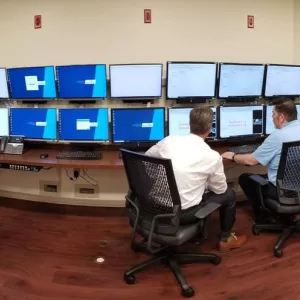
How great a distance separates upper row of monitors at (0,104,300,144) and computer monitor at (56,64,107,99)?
155 mm

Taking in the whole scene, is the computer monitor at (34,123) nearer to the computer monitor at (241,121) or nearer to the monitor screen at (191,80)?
the monitor screen at (191,80)

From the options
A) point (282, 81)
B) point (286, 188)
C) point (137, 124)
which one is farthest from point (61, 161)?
point (282, 81)

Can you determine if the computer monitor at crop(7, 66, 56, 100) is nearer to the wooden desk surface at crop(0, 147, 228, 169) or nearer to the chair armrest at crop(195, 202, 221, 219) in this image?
the wooden desk surface at crop(0, 147, 228, 169)

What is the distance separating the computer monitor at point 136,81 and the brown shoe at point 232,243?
1.47 meters

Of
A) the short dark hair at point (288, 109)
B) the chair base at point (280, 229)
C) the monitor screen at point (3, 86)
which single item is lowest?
the chair base at point (280, 229)

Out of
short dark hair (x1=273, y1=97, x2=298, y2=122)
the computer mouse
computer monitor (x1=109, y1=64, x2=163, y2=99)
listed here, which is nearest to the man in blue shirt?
short dark hair (x1=273, y1=97, x2=298, y2=122)

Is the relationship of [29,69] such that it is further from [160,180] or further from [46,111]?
[160,180]

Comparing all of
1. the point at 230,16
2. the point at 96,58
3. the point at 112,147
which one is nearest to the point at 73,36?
the point at 96,58

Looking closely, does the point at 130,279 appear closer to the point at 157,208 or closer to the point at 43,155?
the point at 157,208

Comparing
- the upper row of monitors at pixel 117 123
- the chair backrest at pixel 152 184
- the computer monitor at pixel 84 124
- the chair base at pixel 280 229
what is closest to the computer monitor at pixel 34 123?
the upper row of monitors at pixel 117 123

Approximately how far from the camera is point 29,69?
106 inches

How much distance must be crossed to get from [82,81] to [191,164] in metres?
1.55

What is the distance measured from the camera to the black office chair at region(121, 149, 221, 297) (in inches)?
62.1

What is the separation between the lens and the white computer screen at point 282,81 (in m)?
2.88
